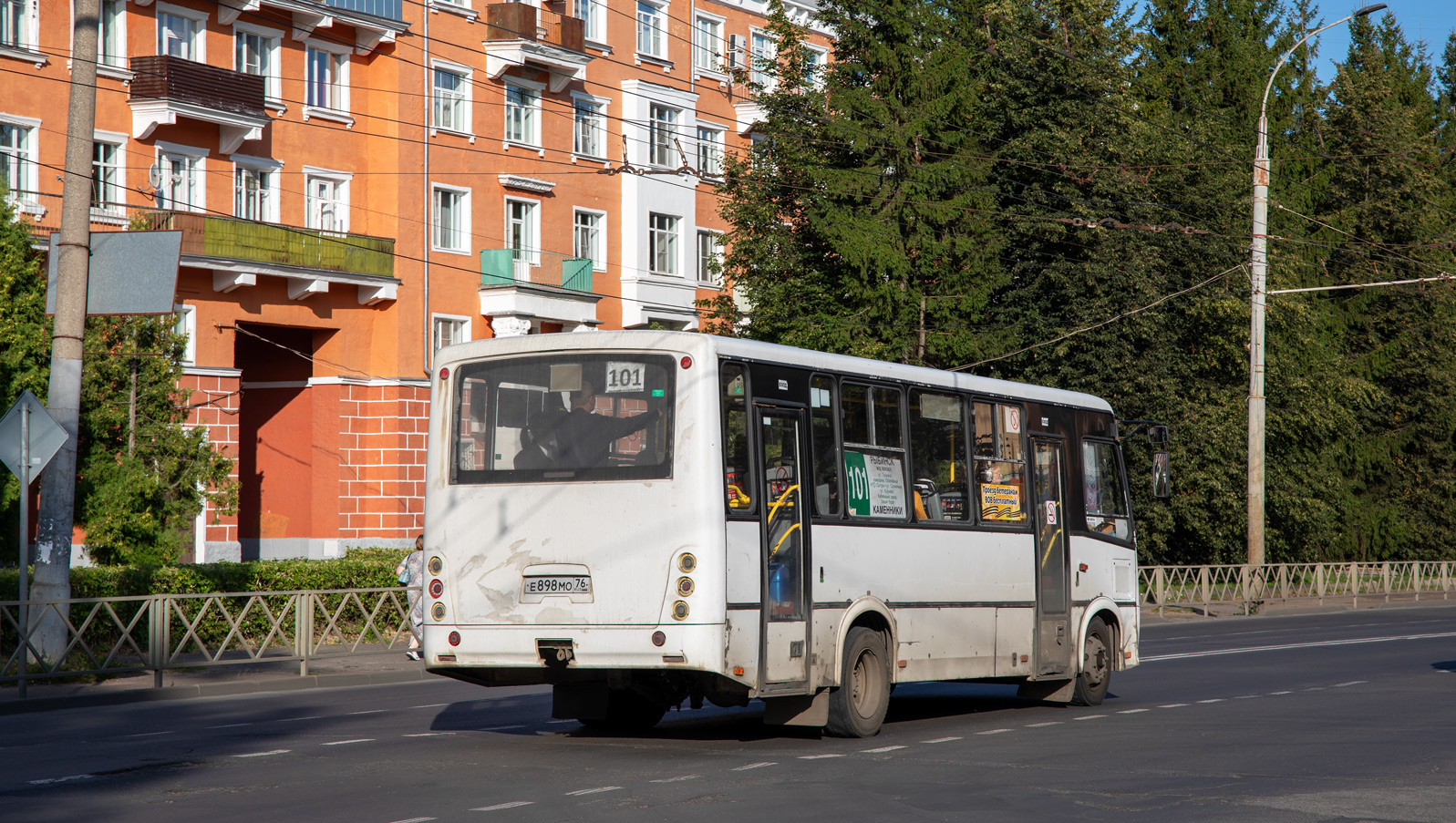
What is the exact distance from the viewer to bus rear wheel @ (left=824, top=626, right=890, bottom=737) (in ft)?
41.3

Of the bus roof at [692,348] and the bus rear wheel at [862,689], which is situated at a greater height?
the bus roof at [692,348]

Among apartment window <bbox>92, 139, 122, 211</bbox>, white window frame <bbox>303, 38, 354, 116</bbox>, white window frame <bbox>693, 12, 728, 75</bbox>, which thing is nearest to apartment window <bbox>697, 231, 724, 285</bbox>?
white window frame <bbox>693, 12, 728, 75</bbox>

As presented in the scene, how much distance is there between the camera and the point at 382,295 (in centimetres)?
4269

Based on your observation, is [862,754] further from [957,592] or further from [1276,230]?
[1276,230]

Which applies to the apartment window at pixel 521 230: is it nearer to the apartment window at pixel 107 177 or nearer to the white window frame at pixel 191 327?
the white window frame at pixel 191 327

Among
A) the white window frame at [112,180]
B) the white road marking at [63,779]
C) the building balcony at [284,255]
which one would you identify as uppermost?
the white window frame at [112,180]

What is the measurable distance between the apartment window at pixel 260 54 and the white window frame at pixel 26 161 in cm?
554

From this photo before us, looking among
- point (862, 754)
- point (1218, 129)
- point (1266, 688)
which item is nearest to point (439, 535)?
point (862, 754)

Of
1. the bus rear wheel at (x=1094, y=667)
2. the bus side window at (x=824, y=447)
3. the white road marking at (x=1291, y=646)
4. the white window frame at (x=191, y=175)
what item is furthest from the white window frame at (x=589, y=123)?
the bus side window at (x=824, y=447)

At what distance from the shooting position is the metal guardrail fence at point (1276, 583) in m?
37.3

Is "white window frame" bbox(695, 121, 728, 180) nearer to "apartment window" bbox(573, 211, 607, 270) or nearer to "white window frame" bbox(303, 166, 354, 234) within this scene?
"apartment window" bbox(573, 211, 607, 270)

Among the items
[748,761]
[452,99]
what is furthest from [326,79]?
[748,761]

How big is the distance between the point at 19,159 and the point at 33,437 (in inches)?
835

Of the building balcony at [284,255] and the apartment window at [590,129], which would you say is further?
the apartment window at [590,129]
